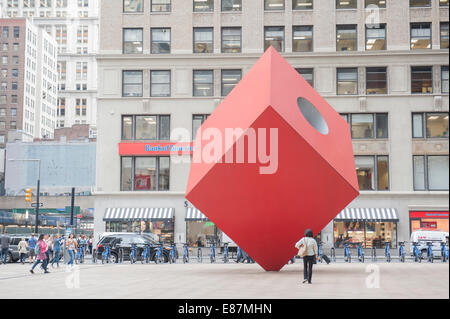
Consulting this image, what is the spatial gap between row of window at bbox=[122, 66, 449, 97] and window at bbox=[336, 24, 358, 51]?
150 cm

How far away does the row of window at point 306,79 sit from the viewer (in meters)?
38.4

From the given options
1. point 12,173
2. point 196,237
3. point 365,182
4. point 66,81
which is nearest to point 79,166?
point 12,173

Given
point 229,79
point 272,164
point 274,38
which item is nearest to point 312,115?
point 272,164

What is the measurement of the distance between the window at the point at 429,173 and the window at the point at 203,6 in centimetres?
1741

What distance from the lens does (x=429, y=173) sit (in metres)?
37.6

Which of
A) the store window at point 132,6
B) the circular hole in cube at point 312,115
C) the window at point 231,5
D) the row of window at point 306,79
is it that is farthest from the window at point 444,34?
the circular hole in cube at point 312,115

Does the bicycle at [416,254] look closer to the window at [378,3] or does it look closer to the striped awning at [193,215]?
the striped awning at [193,215]

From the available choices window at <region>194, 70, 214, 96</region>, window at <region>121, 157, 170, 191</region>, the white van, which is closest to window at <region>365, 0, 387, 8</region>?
window at <region>194, 70, 214, 96</region>

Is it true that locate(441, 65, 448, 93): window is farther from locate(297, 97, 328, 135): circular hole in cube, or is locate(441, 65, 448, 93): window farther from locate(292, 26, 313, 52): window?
locate(297, 97, 328, 135): circular hole in cube

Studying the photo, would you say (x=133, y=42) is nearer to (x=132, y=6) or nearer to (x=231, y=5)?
(x=132, y=6)

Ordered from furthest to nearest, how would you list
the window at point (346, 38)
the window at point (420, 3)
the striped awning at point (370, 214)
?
1. the window at point (346, 38)
2. the window at point (420, 3)
3. the striped awning at point (370, 214)

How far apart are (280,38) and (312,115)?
23.6 metres

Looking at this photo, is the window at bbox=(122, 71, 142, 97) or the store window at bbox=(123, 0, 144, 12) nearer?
the window at bbox=(122, 71, 142, 97)

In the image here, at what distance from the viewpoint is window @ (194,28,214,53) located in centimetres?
4000
